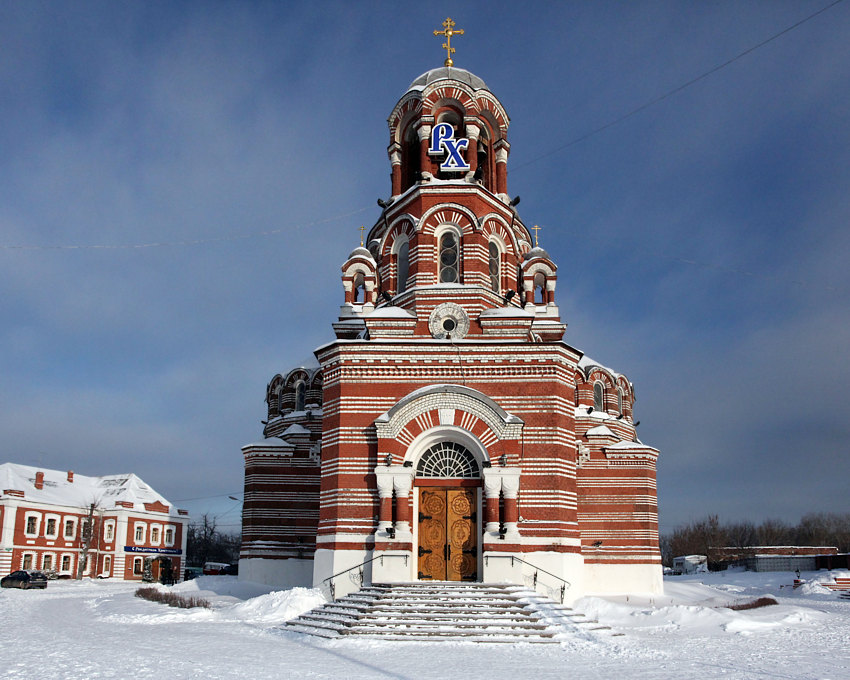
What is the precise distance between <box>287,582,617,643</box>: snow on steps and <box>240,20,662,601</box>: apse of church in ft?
4.51

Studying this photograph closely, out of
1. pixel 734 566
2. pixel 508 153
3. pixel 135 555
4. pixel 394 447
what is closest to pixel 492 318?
pixel 394 447

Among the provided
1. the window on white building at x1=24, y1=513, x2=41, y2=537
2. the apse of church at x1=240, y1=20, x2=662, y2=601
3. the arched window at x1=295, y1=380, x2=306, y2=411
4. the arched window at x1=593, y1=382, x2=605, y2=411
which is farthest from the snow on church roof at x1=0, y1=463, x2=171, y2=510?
the arched window at x1=593, y1=382, x2=605, y2=411

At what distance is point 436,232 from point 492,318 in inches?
140

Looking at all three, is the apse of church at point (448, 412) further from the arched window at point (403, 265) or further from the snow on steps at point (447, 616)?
the snow on steps at point (447, 616)

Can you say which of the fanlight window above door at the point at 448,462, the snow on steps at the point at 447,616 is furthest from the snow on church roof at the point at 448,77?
the snow on steps at the point at 447,616

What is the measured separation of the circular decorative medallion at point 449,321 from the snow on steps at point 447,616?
23.6ft

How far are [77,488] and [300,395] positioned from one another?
28270 millimetres

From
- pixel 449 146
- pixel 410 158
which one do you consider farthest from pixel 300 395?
pixel 449 146

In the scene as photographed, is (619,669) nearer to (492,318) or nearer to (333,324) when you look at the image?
(492,318)

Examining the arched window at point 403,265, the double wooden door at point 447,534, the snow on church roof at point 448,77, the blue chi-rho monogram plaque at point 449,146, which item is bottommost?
the double wooden door at point 447,534

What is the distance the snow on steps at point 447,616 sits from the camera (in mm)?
14852

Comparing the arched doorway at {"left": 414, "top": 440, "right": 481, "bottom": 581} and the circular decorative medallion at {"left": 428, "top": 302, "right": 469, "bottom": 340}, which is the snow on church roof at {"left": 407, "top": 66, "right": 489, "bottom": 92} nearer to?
the circular decorative medallion at {"left": 428, "top": 302, "right": 469, "bottom": 340}

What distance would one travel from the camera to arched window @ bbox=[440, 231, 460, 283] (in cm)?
2288

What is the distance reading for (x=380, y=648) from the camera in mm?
13609
